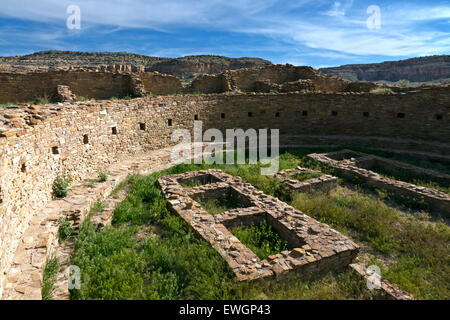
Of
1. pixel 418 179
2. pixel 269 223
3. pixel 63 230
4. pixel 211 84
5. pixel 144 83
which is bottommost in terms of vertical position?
pixel 269 223

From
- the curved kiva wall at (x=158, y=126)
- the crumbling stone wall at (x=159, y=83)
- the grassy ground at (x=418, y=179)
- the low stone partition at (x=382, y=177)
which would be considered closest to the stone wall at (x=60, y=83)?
the crumbling stone wall at (x=159, y=83)

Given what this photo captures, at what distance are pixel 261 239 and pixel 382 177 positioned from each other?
5.05 metres

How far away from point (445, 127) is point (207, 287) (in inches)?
494

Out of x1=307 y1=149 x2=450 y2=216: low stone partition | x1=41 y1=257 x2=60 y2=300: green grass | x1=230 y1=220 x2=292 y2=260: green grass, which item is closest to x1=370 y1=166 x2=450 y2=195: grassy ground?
x1=307 y1=149 x2=450 y2=216: low stone partition

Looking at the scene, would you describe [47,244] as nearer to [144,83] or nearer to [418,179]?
[418,179]

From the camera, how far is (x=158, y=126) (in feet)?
36.4

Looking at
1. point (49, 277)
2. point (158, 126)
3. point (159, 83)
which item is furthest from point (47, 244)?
point (159, 83)

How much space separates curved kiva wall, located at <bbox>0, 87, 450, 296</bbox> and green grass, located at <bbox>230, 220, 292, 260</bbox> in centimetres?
383

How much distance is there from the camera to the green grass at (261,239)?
5.30 metres

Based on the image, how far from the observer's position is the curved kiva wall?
184 inches

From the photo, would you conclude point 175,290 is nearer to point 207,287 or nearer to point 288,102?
point 207,287

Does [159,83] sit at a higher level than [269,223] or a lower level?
higher

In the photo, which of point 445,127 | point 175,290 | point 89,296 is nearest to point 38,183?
point 89,296

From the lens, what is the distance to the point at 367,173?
8.92 metres
